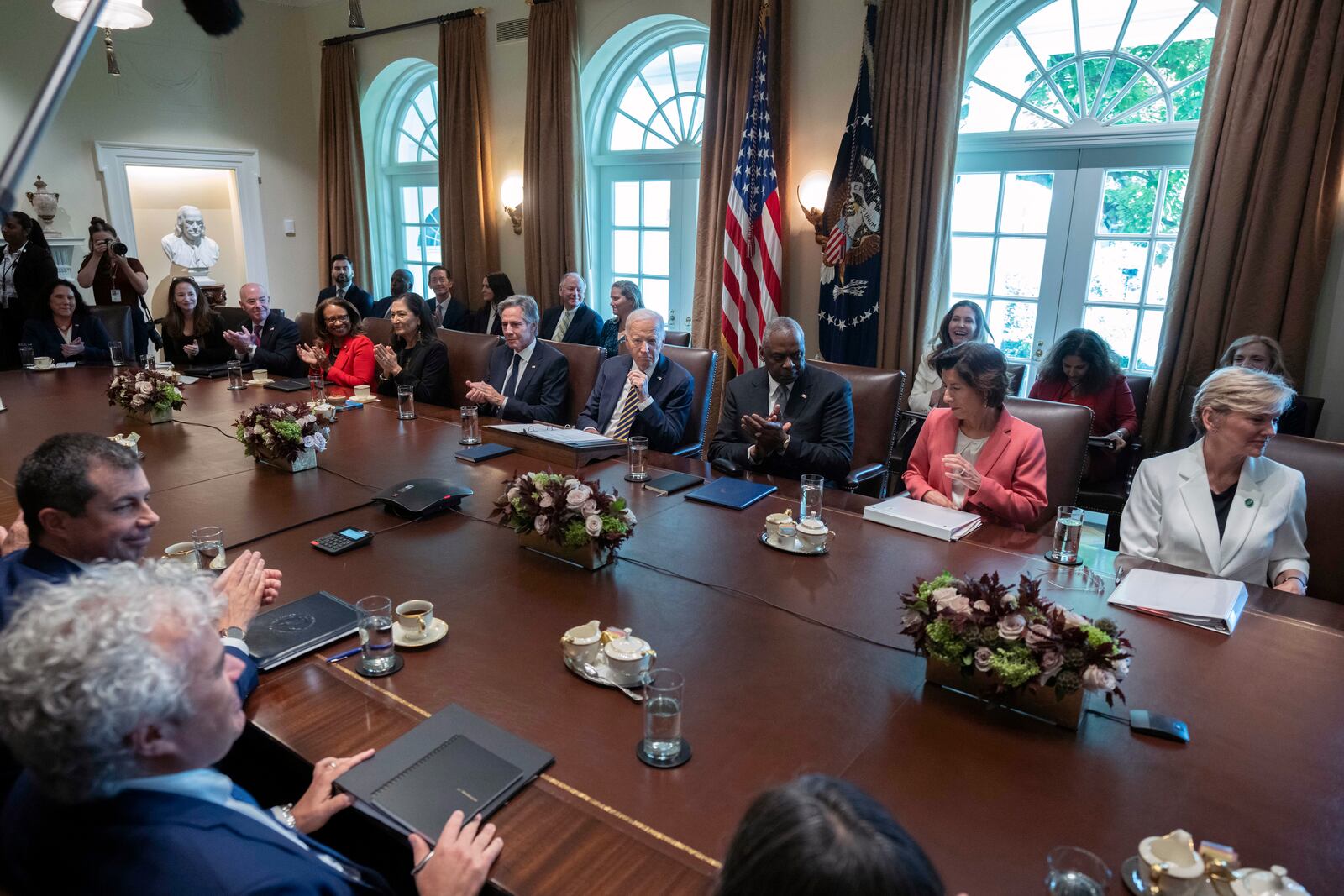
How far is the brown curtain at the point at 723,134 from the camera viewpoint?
16.0ft

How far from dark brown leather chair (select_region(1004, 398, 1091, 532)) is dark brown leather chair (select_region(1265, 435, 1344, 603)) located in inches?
23.0

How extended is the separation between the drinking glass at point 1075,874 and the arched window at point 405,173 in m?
7.47

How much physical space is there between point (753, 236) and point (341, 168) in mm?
4822

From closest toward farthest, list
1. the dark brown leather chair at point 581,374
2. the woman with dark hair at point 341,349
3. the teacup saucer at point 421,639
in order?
the teacup saucer at point 421,639 < the dark brown leather chair at point 581,374 < the woman with dark hair at point 341,349

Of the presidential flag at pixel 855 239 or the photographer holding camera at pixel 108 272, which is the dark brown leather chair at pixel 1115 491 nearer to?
the presidential flag at pixel 855 239

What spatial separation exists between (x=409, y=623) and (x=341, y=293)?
20.4 ft

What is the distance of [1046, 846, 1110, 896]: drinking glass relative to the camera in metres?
0.96

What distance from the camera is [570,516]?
188cm

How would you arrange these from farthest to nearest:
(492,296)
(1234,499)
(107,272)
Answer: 1. (107,272)
2. (492,296)
3. (1234,499)

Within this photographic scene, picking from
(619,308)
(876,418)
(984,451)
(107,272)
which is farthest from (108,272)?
(984,451)

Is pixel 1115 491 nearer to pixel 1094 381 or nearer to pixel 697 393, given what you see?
pixel 1094 381

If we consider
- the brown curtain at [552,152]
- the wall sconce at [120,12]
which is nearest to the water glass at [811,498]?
the wall sconce at [120,12]

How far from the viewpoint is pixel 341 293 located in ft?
23.2

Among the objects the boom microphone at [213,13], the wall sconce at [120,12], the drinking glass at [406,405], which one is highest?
the wall sconce at [120,12]
